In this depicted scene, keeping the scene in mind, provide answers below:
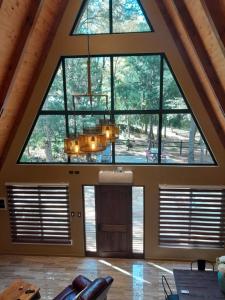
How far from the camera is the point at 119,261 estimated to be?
6758 mm

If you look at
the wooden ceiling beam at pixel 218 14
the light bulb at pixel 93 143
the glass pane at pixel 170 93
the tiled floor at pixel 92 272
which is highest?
the wooden ceiling beam at pixel 218 14

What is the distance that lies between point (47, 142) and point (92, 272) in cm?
318

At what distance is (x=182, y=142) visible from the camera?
20.5 feet

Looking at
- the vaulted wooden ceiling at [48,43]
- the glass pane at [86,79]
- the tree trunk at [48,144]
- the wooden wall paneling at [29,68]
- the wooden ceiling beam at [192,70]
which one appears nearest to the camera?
the vaulted wooden ceiling at [48,43]

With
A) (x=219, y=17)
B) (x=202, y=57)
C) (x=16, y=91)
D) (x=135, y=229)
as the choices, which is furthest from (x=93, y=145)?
(x=135, y=229)

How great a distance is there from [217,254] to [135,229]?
200 centimetres

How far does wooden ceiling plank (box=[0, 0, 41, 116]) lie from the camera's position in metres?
4.09

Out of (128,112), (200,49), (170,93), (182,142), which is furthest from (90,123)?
(200,49)

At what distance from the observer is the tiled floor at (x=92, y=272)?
5.70 metres

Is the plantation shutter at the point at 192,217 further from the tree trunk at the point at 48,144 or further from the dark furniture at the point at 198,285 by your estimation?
the tree trunk at the point at 48,144

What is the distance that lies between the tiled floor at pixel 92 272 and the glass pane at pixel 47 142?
2508 mm

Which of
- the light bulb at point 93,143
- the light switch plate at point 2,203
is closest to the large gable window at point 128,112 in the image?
the light switch plate at point 2,203

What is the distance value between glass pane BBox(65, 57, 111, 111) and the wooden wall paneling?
641 millimetres

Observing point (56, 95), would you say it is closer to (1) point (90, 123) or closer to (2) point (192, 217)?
(1) point (90, 123)
